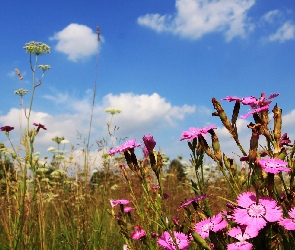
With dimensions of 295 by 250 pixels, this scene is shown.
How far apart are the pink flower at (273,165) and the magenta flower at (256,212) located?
96 mm

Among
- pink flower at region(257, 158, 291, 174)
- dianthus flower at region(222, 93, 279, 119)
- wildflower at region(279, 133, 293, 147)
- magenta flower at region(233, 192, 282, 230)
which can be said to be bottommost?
magenta flower at region(233, 192, 282, 230)

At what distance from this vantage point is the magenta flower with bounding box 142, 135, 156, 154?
157cm

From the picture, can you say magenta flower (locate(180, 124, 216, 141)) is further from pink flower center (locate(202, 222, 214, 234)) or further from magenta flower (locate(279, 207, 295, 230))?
magenta flower (locate(279, 207, 295, 230))

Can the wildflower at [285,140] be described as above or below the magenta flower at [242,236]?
above

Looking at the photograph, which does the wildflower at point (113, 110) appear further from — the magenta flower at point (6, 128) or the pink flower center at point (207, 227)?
the pink flower center at point (207, 227)

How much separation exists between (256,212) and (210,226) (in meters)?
0.22

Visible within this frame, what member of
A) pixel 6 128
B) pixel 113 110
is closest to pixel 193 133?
pixel 6 128

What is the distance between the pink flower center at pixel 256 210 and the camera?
1.14m

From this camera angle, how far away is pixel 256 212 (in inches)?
45.5

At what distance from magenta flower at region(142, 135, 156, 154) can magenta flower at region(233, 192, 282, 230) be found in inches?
18.8

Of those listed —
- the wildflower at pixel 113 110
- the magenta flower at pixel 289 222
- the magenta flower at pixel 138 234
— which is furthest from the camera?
the wildflower at pixel 113 110

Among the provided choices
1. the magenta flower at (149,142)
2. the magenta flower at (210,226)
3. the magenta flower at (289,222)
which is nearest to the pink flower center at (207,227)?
the magenta flower at (210,226)

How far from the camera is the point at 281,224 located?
45.0 inches

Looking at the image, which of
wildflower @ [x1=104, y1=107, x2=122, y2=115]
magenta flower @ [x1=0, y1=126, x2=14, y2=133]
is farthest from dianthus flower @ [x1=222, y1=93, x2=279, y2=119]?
wildflower @ [x1=104, y1=107, x2=122, y2=115]
